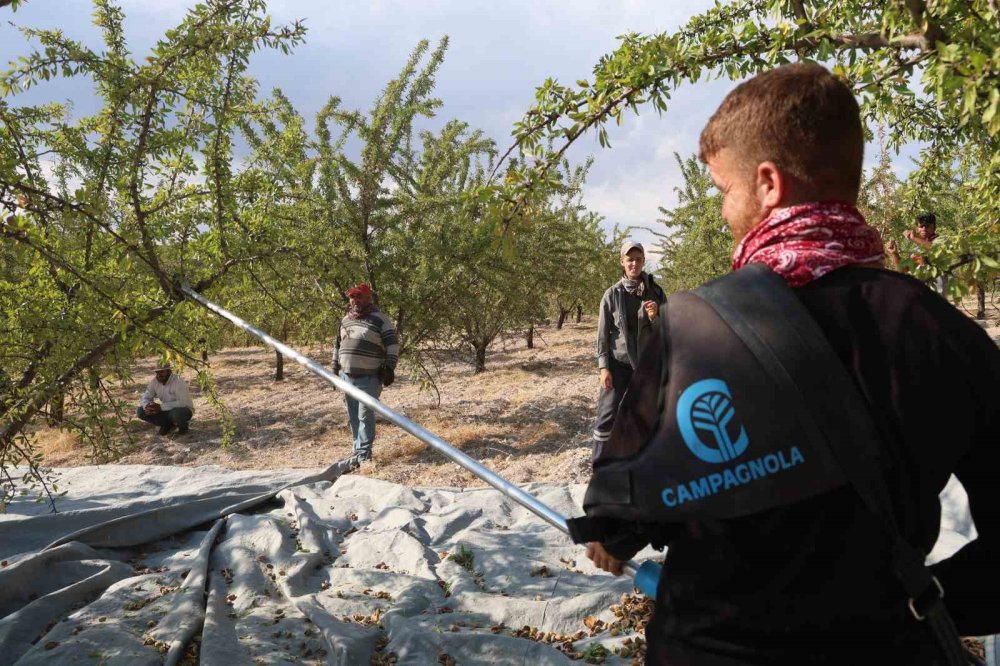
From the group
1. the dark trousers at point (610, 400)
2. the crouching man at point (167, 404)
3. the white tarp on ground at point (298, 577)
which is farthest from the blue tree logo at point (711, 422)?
the crouching man at point (167, 404)

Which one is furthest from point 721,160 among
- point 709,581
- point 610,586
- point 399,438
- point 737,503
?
point 399,438

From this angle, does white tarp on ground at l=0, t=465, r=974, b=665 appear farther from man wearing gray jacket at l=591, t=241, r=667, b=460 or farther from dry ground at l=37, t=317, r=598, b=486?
dry ground at l=37, t=317, r=598, b=486

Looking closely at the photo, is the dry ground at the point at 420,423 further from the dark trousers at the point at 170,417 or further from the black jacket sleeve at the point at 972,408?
the black jacket sleeve at the point at 972,408

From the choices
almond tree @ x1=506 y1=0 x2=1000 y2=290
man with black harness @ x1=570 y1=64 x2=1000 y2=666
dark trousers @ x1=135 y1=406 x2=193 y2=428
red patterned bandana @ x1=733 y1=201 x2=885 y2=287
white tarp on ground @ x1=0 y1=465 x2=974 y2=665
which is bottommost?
white tarp on ground @ x1=0 y1=465 x2=974 y2=665

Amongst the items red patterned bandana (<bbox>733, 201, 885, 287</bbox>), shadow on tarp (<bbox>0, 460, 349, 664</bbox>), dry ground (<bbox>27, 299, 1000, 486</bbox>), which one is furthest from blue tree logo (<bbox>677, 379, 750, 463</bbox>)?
dry ground (<bbox>27, 299, 1000, 486</bbox>)

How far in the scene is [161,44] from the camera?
9.04ft

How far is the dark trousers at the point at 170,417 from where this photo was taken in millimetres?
9828

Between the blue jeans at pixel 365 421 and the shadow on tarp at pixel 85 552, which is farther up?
the blue jeans at pixel 365 421

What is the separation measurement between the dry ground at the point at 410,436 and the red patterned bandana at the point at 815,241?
5.77 m

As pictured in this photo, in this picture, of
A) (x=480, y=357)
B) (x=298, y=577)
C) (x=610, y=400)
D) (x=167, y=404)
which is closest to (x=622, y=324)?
(x=610, y=400)

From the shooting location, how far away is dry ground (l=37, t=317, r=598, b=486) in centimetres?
760

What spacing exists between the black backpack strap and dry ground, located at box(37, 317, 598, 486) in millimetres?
5749

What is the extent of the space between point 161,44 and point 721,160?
268 centimetres

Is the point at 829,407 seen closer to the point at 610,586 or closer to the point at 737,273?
the point at 737,273
